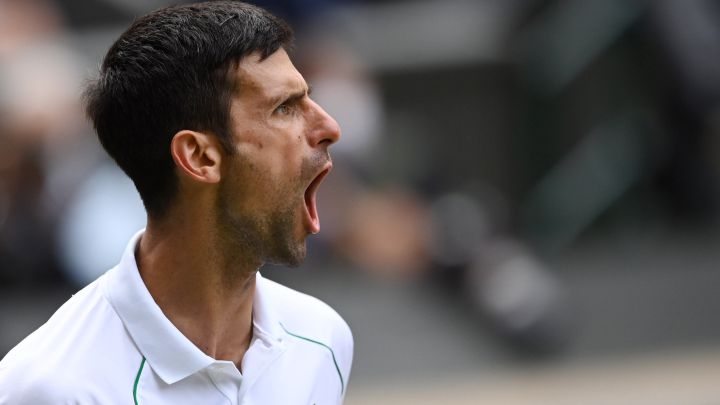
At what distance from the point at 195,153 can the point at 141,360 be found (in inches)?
16.7

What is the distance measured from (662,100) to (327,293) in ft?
8.55

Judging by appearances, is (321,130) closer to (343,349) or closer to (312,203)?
(312,203)

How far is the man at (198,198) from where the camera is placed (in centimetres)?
256

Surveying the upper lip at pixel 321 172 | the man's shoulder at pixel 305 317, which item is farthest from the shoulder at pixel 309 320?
the upper lip at pixel 321 172

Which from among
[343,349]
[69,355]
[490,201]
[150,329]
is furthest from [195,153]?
[490,201]

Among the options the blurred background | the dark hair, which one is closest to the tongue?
the dark hair

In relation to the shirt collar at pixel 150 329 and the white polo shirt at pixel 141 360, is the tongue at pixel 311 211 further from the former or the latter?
the shirt collar at pixel 150 329

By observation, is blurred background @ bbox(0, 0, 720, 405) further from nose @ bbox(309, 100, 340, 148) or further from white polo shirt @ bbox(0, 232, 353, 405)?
nose @ bbox(309, 100, 340, 148)

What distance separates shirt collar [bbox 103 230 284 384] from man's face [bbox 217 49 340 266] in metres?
0.21

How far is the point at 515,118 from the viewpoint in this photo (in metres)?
9.17

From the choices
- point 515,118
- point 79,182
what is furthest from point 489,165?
point 79,182

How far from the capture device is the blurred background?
23.0 feet

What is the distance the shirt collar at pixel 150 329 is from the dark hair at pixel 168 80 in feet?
0.65

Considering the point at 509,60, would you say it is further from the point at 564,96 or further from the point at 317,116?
the point at 317,116
